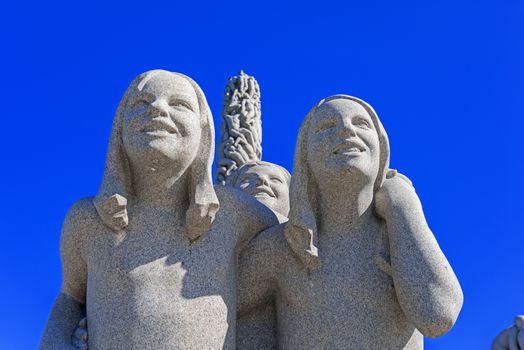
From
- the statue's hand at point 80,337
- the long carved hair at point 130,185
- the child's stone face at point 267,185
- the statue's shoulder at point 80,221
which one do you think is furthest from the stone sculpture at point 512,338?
the statue's shoulder at point 80,221

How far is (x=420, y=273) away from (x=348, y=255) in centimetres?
55

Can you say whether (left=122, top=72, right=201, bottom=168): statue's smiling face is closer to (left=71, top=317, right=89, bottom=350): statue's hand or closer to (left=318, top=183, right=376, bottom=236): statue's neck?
(left=318, top=183, right=376, bottom=236): statue's neck

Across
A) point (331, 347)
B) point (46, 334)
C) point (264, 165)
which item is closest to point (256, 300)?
point (331, 347)

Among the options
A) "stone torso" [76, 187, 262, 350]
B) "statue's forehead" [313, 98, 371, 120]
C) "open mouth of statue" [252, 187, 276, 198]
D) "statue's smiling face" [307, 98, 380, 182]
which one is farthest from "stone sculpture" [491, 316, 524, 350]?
"stone torso" [76, 187, 262, 350]

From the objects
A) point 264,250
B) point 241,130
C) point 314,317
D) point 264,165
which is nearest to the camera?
point 314,317

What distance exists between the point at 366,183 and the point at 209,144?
3.58 ft

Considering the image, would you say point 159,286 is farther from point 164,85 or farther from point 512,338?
point 512,338

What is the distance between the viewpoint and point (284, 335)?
4785mm

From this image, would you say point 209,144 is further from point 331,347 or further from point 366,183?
point 331,347

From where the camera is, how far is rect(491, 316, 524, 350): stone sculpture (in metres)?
9.01

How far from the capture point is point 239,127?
34.1ft

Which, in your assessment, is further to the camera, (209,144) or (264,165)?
(264,165)

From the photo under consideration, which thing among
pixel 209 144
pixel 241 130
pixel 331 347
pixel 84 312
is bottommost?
pixel 331 347

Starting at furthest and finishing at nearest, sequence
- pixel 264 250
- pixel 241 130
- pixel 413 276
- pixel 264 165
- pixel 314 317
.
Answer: pixel 241 130
pixel 264 165
pixel 264 250
pixel 314 317
pixel 413 276
